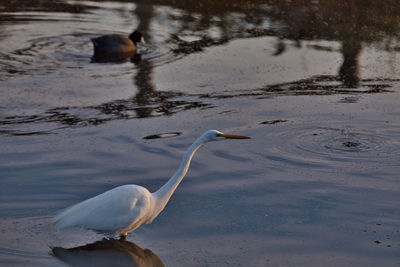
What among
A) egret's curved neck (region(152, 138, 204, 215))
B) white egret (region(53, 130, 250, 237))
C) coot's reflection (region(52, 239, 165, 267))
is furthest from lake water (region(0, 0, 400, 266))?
egret's curved neck (region(152, 138, 204, 215))

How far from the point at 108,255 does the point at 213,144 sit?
2.94m

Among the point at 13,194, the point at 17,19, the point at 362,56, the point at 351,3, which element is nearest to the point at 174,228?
the point at 13,194

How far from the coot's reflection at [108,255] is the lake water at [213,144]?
0.05 feet

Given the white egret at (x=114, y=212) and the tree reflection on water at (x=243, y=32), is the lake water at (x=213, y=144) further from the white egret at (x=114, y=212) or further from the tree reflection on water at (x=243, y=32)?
the white egret at (x=114, y=212)

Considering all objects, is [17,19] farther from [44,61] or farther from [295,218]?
[295,218]

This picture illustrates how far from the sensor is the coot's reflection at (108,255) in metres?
5.23

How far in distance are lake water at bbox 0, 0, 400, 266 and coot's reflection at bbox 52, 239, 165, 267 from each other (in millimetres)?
17

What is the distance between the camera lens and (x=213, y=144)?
26.3ft

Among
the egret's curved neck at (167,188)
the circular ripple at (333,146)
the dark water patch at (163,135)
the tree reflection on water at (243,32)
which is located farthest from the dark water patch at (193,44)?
the egret's curved neck at (167,188)

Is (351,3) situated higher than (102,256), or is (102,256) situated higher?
(351,3)

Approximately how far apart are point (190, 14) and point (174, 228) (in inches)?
396

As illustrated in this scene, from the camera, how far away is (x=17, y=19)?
1428 centimetres

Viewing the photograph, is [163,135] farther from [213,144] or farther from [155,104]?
[155,104]

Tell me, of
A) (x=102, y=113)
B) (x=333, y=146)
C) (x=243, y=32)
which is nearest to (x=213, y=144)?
(x=333, y=146)
